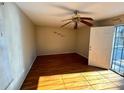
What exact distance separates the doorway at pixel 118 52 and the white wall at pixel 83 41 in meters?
1.89

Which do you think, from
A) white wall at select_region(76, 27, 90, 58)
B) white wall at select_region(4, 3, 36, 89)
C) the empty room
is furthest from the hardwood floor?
white wall at select_region(76, 27, 90, 58)

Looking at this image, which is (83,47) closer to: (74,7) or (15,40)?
(74,7)

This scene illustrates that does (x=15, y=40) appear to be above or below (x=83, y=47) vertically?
above

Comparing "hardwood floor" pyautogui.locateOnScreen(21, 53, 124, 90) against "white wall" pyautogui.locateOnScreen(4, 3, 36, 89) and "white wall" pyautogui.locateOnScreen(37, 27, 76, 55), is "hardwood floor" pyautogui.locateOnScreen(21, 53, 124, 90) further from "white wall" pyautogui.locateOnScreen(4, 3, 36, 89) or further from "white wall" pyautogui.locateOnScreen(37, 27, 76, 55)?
"white wall" pyautogui.locateOnScreen(37, 27, 76, 55)

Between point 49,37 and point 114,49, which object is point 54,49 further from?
point 114,49

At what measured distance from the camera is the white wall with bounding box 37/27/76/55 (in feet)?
23.0

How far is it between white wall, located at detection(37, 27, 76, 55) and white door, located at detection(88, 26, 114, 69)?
2.86m

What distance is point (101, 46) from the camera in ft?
14.8

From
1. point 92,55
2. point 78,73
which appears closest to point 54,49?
point 92,55

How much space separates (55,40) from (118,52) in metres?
4.18

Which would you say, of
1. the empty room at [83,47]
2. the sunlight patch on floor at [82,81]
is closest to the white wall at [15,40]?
the empty room at [83,47]

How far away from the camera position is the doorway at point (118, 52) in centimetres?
399

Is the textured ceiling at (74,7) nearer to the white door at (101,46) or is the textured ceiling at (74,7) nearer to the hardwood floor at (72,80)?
the white door at (101,46)

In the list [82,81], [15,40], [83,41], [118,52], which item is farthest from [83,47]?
[15,40]
